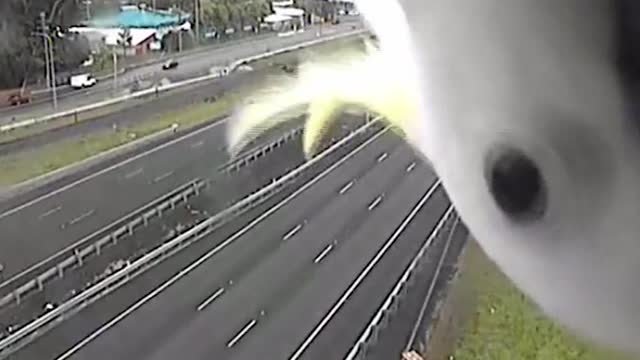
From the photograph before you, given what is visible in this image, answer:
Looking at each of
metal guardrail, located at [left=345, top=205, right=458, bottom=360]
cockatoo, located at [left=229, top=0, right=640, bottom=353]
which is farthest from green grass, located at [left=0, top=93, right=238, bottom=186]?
cockatoo, located at [left=229, top=0, right=640, bottom=353]

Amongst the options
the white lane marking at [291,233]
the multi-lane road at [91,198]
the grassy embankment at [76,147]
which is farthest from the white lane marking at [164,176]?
the white lane marking at [291,233]

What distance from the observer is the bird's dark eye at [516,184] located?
208 mm

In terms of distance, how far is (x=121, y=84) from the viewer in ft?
6.65

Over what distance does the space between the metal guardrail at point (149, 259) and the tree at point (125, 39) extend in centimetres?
42

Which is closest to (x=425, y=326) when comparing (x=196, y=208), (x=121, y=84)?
(x=196, y=208)

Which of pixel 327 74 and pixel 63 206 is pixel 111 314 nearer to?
pixel 63 206

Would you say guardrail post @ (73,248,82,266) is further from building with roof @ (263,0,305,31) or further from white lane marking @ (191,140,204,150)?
building with roof @ (263,0,305,31)

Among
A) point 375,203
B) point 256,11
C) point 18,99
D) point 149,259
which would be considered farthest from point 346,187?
point 18,99

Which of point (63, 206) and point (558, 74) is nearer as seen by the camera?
point (558, 74)

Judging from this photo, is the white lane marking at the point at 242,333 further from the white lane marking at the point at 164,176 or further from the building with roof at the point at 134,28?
the building with roof at the point at 134,28

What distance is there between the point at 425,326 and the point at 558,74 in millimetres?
1576

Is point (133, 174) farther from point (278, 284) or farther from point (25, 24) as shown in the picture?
point (25, 24)

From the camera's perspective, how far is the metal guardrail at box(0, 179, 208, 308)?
1785 mm

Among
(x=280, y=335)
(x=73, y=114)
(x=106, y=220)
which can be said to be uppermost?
(x=73, y=114)
